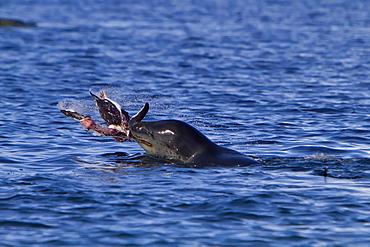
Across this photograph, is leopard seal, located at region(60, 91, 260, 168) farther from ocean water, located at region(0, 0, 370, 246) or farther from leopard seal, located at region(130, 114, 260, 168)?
ocean water, located at region(0, 0, 370, 246)

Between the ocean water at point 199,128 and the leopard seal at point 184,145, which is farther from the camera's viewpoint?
the leopard seal at point 184,145

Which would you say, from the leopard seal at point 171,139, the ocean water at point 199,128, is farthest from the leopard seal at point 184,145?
the ocean water at point 199,128

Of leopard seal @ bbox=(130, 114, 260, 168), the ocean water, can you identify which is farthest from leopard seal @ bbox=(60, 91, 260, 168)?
the ocean water

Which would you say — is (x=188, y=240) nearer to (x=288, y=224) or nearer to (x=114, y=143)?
(x=288, y=224)

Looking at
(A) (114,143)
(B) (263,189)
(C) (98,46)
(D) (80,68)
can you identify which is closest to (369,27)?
(C) (98,46)

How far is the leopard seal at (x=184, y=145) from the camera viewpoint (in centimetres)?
998

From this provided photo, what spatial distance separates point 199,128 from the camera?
13617 mm

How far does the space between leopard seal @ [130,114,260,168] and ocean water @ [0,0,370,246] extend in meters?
0.23

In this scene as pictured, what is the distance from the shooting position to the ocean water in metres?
7.56

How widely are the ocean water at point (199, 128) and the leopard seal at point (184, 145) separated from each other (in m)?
0.23

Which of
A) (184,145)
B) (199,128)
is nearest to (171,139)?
(184,145)

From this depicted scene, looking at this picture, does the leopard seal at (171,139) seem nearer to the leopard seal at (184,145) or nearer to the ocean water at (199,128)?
the leopard seal at (184,145)

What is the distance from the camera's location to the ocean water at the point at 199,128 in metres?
7.56

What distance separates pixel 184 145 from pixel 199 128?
3.59 metres
